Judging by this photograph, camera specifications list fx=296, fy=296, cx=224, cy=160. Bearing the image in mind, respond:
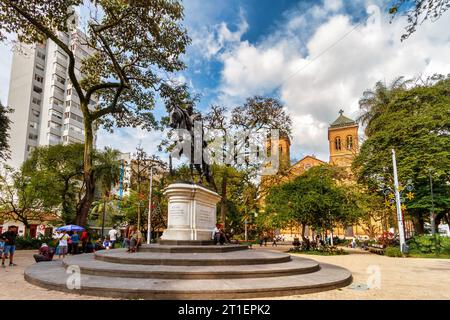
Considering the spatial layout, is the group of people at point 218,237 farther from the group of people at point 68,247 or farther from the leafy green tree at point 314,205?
the leafy green tree at point 314,205

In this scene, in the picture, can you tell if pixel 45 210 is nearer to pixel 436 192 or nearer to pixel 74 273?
pixel 74 273

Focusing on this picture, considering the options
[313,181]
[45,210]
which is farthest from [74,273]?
[45,210]

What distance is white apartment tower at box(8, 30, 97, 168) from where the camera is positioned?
2042 inches

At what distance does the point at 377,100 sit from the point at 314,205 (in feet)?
59.5

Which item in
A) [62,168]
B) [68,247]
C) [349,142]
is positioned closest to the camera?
[68,247]

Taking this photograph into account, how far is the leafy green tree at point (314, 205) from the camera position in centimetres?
2352

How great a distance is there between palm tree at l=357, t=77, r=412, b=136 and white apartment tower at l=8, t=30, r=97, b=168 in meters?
46.7

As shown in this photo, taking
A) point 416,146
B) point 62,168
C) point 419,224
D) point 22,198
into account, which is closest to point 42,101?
point 62,168

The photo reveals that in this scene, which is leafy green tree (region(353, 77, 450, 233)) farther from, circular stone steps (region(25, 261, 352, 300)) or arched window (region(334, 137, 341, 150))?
arched window (region(334, 137, 341, 150))

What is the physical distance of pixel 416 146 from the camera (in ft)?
88.5

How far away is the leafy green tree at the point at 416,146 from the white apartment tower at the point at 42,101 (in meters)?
49.0

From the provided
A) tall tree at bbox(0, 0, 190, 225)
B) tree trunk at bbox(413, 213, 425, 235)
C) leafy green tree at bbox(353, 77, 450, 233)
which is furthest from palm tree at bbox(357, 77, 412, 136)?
tall tree at bbox(0, 0, 190, 225)

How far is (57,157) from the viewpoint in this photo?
3083 centimetres

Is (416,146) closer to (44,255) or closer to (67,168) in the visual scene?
(44,255)
